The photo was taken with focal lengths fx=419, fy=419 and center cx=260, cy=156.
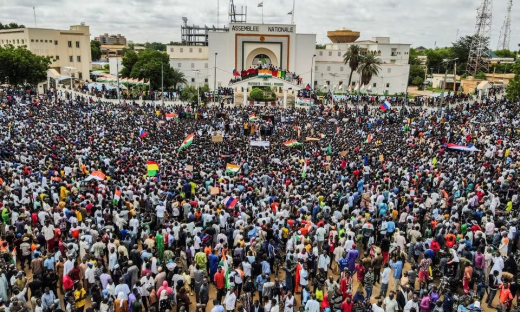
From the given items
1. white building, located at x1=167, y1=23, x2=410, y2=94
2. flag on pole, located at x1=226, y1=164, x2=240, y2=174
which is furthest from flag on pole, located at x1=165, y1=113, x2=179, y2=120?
white building, located at x1=167, y1=23, x2=410, y2=94

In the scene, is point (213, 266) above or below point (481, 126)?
below

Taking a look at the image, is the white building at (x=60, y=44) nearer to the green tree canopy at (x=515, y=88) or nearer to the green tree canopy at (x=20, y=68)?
the green tree canopy at (x=20, y=68)

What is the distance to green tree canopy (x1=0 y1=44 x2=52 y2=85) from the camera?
42062 mm

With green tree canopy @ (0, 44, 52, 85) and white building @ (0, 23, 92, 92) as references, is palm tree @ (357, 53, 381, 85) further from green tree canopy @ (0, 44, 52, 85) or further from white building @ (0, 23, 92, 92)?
white building @ (0, 23, 92, 92)

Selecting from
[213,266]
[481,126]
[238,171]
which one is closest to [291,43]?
[481,126]

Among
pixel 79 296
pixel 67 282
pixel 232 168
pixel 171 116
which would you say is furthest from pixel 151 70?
pixel 79 296

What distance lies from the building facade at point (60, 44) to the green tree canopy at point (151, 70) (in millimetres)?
9246

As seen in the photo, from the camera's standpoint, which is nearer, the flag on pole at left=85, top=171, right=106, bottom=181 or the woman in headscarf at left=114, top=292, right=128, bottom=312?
the woman in headscarf at left=114, top=292, right=128, bottom=312

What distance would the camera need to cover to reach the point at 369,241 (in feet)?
38.4

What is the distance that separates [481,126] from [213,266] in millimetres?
22749

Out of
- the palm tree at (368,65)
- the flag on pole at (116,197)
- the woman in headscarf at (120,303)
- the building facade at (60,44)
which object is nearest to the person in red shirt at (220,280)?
the woman in headscarf at (120,303)

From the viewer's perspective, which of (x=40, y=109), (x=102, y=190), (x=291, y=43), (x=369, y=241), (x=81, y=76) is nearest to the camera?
(x=369, y=241)

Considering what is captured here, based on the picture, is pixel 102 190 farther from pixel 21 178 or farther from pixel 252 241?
pixel 252 241

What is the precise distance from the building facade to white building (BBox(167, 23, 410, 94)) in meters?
15.0
